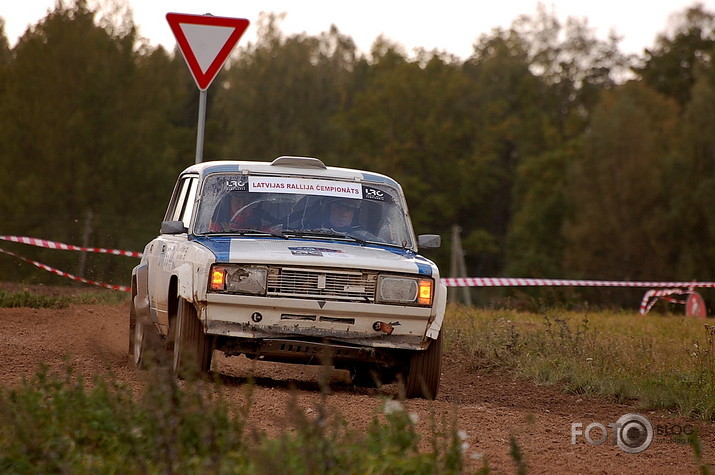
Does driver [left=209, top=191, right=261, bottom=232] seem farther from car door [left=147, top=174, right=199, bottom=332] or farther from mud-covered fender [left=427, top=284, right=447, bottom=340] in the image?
mud-covered fender [left=427, top=284, right=447, bottom=340]

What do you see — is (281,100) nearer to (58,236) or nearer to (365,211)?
(58,236)

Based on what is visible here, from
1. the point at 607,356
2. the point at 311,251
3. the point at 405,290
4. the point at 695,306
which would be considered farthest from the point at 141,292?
the point at 695,306

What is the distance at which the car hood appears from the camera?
8875 millimetres

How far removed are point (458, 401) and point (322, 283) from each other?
1578 millimetres

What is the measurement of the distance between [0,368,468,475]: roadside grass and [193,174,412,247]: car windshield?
4039 mm

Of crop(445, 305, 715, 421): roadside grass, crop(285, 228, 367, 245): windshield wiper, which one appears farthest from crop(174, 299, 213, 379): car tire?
crop(445, 305, 715, 421): roadside grass

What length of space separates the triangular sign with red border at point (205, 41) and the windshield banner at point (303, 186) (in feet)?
10.9

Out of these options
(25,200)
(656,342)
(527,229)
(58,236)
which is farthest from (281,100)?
(656,342)

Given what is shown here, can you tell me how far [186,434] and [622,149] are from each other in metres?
Result: 56.9

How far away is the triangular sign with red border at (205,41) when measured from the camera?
13.3 metres

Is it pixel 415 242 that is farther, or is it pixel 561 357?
pixel 561 357

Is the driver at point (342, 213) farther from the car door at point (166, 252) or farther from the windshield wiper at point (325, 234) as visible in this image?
the car door at point (166, 252)

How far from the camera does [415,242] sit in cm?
1041

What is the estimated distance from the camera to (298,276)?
8.91m
